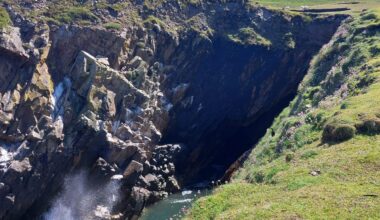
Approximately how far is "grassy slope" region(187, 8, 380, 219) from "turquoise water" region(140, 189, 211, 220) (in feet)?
69.6

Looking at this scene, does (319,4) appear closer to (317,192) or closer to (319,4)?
(319,4)

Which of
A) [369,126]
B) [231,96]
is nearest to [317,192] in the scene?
[369,126]

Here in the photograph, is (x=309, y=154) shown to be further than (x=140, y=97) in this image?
No

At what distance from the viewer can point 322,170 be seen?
93.7 feet

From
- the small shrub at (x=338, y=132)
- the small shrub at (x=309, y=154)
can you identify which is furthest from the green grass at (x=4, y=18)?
the small shrub at (x=338, y=132)

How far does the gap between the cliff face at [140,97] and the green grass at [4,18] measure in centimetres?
136

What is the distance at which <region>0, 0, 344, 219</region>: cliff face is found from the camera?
59.5 m

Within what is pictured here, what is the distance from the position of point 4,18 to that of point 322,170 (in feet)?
163

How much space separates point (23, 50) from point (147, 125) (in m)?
20.5

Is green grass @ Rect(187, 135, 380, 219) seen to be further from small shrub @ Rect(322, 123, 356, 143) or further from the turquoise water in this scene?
the turquoise water

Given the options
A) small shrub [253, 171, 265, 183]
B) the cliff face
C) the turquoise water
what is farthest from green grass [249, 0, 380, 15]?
small shrub [253, 171, 265, 183]

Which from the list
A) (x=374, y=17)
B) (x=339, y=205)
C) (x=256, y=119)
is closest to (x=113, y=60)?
(x=256, y=119)

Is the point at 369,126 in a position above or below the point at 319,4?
above

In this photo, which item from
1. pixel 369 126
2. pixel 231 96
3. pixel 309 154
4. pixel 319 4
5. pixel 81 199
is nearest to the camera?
pixel 309 154
